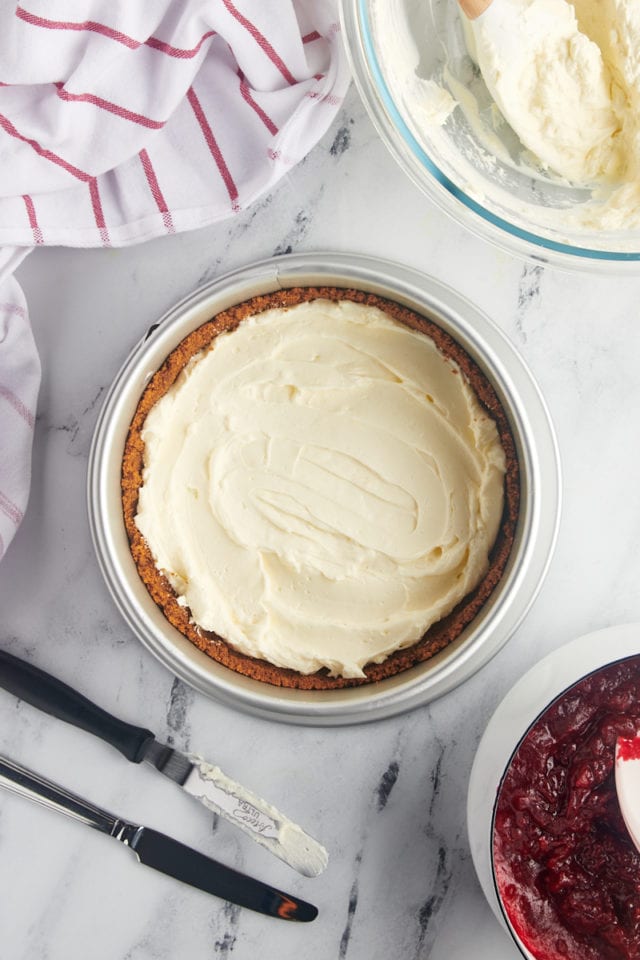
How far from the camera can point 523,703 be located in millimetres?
1525

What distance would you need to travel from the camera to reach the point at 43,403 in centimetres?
175

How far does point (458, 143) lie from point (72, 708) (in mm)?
1238

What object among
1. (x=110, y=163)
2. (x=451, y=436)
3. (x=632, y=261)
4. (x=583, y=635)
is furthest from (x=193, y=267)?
(x=583, y=635)

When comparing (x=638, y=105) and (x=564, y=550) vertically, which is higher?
(x=638, y=105)

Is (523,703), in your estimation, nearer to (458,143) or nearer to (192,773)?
(192,773)

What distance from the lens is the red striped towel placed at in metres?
1.45

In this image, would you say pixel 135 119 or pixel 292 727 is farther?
pixel 292 727

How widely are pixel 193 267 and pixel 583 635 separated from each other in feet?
3.29

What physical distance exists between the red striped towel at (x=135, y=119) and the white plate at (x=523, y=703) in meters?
0.97

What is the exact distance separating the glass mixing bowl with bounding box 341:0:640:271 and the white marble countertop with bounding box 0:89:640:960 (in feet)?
0.44

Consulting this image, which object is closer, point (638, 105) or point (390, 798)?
point (638, 105)

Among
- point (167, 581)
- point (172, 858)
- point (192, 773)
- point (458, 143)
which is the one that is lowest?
point (172, 858)

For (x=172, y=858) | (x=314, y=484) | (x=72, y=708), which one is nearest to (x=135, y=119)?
(x=314, y=484)

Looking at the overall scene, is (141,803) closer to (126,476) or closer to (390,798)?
(390,798)
